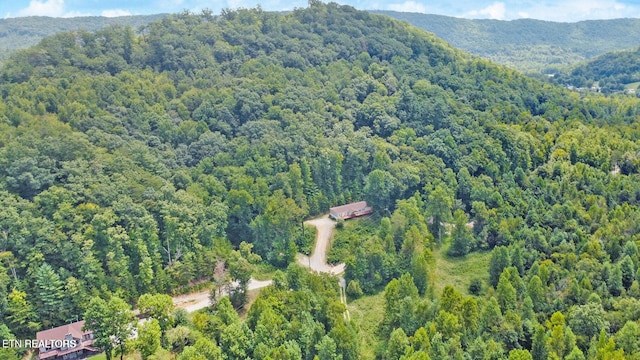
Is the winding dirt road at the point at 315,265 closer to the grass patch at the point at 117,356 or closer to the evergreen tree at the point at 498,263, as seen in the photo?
the grass patch at the point at 117,356

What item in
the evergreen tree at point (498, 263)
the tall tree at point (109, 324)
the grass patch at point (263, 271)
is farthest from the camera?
the grass patch at point (263, 271)

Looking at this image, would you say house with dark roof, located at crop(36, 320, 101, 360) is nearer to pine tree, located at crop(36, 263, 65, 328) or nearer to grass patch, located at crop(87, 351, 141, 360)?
grass patch, located at crop(87, 351, 141, 360)

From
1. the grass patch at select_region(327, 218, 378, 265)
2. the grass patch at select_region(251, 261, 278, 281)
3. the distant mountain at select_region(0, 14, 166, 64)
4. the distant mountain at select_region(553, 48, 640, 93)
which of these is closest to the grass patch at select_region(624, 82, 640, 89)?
the distant mountain at select_region(553, 48, 640, 93)

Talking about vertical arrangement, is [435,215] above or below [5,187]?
below

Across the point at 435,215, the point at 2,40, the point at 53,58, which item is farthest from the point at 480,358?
the point at 2,40

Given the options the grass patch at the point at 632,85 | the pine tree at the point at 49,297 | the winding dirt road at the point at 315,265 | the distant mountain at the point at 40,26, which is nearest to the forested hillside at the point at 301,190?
the pine tree at the point at 49,297

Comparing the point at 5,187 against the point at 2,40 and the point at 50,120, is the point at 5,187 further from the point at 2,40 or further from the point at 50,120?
the point at 2,40

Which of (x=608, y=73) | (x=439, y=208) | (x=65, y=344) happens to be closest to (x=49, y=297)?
(x=65, y=344)

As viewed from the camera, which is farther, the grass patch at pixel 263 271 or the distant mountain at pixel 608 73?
the distant mountain at pixel 608 73

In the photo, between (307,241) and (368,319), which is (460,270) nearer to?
(368,319)
